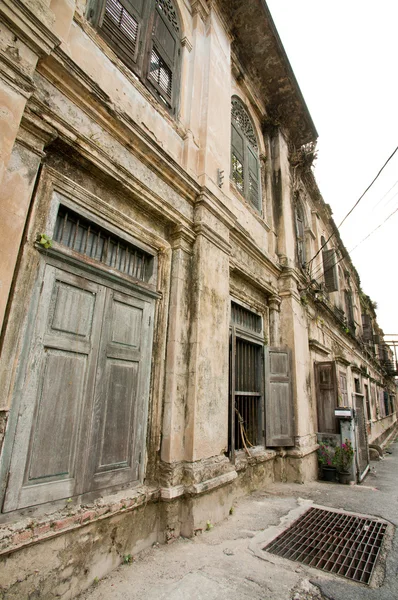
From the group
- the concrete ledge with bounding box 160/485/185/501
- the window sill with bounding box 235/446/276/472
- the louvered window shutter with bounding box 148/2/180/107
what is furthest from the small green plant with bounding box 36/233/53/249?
the window sill with bounding box 235/446/276/472

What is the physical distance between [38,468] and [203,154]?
4251mm

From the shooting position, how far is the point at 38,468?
7.89 ft

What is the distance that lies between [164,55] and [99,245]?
11.0ft

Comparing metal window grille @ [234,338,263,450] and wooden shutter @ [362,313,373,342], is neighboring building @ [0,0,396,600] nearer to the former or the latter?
metal window grille @ [234,338,263,450]

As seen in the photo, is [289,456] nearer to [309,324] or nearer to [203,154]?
[309,324]

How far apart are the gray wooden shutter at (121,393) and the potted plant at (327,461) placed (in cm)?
481

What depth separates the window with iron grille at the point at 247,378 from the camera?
17.1ft

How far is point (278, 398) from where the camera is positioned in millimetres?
5969

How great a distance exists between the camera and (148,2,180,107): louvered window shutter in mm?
4484

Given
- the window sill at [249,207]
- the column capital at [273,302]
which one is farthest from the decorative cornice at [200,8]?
the column capital at [273,302]

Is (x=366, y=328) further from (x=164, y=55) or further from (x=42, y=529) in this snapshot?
(x=42, y=529)

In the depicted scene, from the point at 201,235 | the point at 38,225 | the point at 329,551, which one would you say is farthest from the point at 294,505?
the point at 38,225

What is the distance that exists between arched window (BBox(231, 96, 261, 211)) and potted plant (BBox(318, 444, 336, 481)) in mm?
5255

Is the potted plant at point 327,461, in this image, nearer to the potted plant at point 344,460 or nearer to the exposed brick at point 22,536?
the potted plant at point 344,460
